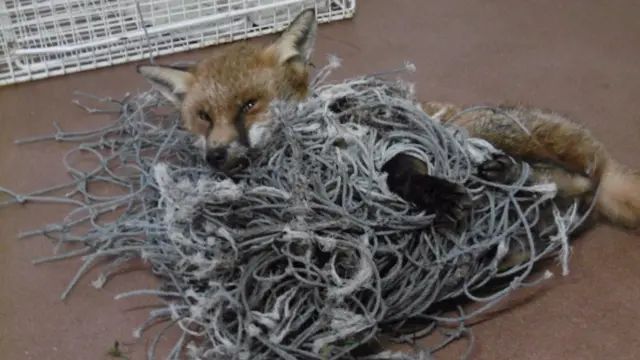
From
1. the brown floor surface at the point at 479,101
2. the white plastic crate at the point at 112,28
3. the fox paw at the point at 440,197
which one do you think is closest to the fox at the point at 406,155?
the fox paw at the point at 440,197

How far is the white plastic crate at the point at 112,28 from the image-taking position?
200 centimetres

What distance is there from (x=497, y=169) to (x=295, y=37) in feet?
1.56

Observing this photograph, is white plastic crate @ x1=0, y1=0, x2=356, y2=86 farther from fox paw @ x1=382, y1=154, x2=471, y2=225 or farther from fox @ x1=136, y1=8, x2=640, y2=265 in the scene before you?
fox paw @ x1=382, y1=154, x2=471, y2=225

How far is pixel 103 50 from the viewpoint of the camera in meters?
2.09

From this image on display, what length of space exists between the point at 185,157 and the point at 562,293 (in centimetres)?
78

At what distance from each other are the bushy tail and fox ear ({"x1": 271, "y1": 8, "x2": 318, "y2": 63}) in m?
0.63

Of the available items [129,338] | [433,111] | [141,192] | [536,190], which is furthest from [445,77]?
[129,338]

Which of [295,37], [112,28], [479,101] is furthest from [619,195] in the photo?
[112,28]

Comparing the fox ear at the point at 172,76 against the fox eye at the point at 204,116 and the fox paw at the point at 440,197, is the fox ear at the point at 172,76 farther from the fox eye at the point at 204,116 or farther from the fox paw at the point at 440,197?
the fox paw at the point at 440,197

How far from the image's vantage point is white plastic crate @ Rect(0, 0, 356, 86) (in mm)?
2000

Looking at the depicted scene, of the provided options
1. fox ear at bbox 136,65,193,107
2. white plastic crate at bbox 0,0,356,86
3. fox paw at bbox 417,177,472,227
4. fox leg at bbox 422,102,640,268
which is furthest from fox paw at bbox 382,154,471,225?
white plastic crate at bbox 0,0,356,86

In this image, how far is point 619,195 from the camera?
1407 mm

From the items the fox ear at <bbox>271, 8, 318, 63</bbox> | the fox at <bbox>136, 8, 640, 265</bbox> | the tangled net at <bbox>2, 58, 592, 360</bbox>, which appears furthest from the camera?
the fox ear at <bbox>271, 8, 318, 63</bbox>

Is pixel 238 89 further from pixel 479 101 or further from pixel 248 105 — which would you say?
pixel 479 101
